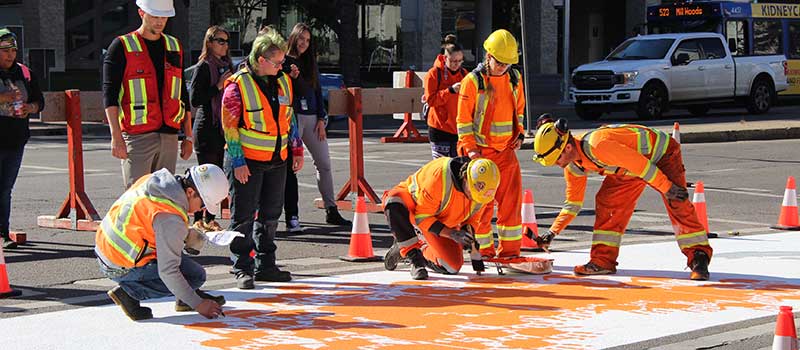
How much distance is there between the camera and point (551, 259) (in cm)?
1046

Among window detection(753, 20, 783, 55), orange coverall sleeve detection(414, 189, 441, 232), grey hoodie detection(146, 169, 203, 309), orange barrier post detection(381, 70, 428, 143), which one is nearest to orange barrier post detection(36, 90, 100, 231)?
Answer: orange coverall sleeve detection(414, 189, 441, 232)

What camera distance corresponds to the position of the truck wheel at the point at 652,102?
2884 centimetres

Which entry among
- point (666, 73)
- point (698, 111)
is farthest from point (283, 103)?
point (698, 111)

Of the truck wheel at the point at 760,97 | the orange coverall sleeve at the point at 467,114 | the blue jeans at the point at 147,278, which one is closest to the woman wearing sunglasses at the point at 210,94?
the orange coverall sleeve at the point at 467,114

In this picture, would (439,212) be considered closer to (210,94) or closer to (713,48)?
(210,94)

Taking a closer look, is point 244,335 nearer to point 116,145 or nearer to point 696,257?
point 116,145

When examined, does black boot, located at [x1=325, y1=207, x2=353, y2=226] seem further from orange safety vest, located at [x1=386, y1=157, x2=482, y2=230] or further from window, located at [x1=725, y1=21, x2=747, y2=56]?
window, located at [x1=725, y1=21, x2=747, y2=56]

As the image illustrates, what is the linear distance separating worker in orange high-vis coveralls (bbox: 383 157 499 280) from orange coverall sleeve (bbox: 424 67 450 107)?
2.17 meters

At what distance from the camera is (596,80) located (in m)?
29.1

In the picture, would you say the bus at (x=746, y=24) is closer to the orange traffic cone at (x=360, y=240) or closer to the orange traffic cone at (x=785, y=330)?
the orange traffic cone at (x=360, y=240)

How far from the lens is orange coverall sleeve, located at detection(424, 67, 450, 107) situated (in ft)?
38.8

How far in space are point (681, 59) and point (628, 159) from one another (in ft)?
68.2

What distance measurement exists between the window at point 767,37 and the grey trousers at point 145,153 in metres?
24.9

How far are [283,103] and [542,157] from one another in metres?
1.83
